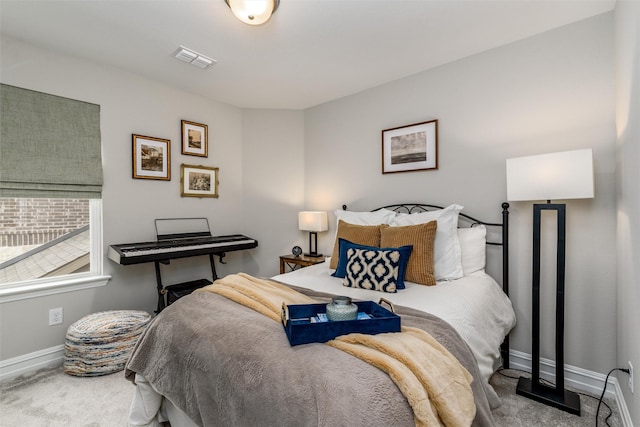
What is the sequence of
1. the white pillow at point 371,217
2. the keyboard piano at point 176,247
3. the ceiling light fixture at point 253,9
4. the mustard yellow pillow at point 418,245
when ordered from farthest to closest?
the white pillow at point 371,217 → the keyboard piano at point 176,247 → the mustard yellow pillow at point 418,245 → the ceiling light fixture at point 253,9

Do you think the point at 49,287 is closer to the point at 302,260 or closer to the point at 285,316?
the point at 302,260

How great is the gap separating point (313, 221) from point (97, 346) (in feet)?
7.26

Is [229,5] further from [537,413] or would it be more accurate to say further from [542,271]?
[537,413]

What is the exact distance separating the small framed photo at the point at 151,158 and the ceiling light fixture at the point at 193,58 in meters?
0.91

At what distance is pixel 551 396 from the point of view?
1.95 metres

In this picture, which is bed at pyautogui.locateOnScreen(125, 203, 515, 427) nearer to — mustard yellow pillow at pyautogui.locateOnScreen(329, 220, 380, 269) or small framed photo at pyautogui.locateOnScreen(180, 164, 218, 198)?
mustard yellow pillow at pyautogui.locateOnScreen(329, 220, 380, 269)

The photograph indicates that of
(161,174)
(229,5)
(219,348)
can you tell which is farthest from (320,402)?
(161,174)

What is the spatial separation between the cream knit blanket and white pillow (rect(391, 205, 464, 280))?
3.55 ft

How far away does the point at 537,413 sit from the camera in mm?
1851

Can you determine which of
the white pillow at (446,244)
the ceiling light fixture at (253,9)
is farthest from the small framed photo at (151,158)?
the white pillow at (446,244)

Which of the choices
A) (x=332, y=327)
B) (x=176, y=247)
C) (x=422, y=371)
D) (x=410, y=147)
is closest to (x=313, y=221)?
(x=410, y=147)

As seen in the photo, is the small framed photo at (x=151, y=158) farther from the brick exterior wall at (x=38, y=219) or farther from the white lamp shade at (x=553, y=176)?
the white lamp shade at (x=553, y=176)

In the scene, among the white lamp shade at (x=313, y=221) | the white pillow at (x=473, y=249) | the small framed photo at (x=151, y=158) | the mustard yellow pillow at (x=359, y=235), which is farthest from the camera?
the white lamp shade at (x=313, y=221)

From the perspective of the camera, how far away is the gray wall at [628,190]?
4.76 feet
